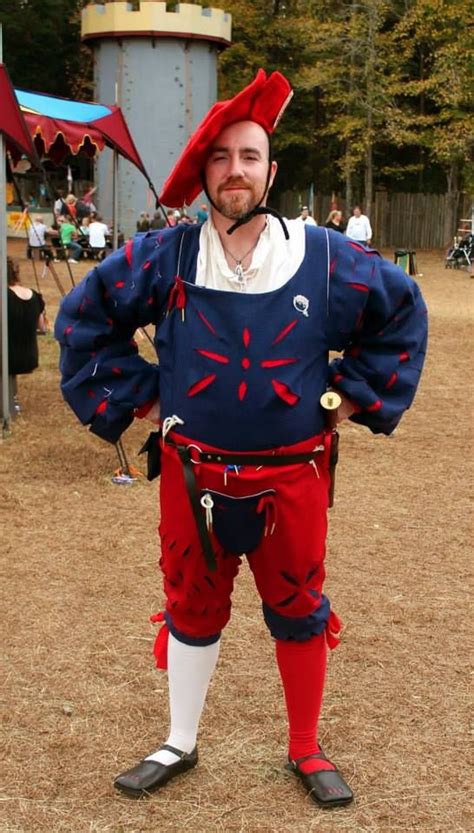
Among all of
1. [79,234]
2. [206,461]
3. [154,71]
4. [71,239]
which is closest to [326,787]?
[206,461]

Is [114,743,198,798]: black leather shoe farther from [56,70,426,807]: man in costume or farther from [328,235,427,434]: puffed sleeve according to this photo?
[328,235,427,434]: puffed sleeve

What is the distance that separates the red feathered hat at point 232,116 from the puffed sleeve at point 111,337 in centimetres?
20

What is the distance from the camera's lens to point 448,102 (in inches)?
1013

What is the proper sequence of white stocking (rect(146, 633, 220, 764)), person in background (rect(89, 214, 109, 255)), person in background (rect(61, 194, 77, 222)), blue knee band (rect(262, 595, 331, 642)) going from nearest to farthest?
1. blue knee band (rect(262, 595, 331, 642))
2. white stocking (rect(146, 633, 220, 764))
3. person in background (rect(61, 194, 77, 222))
4. person in background (rect(89, 214, 109, 255))

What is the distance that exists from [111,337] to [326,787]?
1.39 metres

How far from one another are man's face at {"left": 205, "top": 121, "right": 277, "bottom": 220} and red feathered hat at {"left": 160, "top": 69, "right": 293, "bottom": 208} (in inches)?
0.9

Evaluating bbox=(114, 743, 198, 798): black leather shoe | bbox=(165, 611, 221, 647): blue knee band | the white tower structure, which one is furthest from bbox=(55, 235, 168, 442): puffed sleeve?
the white tower structure

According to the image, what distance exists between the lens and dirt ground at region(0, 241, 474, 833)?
2.81 meters

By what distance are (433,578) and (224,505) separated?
2299 millimetres

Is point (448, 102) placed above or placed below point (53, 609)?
above

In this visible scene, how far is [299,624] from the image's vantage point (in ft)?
8.86

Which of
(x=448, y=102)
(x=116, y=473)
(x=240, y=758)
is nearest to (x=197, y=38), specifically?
(x=448, y=102)

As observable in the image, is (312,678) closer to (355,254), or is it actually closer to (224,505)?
(224,505)

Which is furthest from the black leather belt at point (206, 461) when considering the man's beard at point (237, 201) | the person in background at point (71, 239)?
the person in background at point (71, 239)
